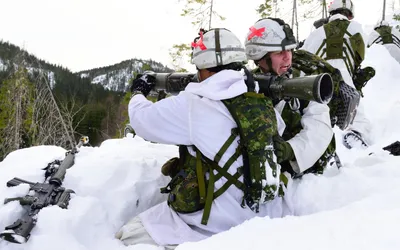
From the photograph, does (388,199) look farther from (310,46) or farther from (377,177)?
(310,46)

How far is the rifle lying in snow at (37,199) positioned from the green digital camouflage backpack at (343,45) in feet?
13.3

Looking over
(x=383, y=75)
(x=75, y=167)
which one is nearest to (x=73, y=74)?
(x=383, y=75)

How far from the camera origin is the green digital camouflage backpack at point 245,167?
2.41 metres

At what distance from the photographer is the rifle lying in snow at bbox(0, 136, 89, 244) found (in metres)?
2.38

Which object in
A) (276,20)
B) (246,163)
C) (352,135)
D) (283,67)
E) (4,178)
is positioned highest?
(276,20)

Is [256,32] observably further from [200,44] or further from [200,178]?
[200,178]

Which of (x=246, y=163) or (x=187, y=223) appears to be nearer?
(x=246, y=163)

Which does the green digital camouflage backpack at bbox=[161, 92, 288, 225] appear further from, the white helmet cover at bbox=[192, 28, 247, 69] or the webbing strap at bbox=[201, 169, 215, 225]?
the white helmet cover at bbox=[192, 28, 247, 69]

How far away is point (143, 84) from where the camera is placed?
3.04m

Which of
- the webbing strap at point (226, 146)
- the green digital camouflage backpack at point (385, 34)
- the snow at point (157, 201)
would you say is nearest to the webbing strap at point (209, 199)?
the webbing strap at point (226, 146)

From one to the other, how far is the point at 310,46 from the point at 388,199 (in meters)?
4.09

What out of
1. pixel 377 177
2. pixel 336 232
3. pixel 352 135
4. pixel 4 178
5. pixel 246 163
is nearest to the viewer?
pixel 336 232

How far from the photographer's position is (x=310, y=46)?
5.71m

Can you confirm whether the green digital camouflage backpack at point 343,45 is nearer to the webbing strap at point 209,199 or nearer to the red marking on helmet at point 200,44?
the red marking on helmet at point 200,44
